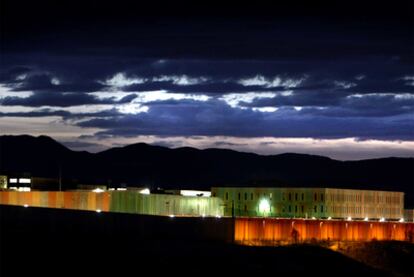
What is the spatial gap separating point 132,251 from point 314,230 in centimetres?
3414

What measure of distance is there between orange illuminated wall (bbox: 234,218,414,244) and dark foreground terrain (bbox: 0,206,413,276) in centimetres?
392

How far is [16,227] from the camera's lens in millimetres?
70000

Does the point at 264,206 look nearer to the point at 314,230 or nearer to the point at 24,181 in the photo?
the point at 314,230

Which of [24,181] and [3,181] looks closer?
[3,181]

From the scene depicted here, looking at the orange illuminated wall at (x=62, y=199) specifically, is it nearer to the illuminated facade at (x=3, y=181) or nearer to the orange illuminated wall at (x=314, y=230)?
the orange illuminated wall at (x=314, y=230)

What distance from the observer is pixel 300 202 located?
128 m

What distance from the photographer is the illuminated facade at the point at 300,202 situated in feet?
417

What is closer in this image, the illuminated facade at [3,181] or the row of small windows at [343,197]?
the row of small windows at [343,197]

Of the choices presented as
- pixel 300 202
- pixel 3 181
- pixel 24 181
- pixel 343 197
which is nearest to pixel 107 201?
pixel 300 202

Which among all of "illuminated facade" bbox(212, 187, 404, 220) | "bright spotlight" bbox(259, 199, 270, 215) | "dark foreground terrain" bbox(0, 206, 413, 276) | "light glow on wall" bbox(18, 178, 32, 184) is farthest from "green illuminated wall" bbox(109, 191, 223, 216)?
"light glow on wall" bbox(18, 178, 32, 184)

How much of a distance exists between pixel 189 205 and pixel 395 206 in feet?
158

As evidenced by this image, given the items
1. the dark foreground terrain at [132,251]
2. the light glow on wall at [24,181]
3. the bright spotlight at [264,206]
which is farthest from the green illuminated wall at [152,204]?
the light glow on wall at [24,181]

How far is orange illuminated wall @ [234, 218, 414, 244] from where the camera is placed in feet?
277

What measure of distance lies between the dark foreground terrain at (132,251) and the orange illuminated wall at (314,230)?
392 centimetres
